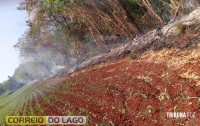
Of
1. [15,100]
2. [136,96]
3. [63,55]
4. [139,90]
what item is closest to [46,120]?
[15,100]

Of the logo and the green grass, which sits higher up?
the green grass

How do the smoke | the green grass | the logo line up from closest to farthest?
the logo
the green grass
the smoke

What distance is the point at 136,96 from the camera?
618 centimetres

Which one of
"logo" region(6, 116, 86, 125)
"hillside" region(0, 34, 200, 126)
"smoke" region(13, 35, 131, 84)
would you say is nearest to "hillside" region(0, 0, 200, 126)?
"hillside" region(0, 34, 200, 126)

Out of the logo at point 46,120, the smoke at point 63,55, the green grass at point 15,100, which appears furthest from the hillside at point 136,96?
the smoke at point 63,55

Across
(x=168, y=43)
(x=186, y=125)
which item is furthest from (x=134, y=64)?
(x=186, y=125)

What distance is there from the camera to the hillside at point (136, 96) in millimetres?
5422

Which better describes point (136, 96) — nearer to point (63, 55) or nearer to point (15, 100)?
point (15, 100)

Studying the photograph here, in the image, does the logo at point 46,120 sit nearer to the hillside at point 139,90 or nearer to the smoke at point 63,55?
the hillside at point 139,90

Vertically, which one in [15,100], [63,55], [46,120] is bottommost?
[46,120]

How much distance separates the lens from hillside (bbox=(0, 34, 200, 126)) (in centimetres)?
542

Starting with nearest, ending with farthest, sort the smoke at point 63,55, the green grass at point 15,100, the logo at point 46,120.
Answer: the logo at point 46,120, the green grass at point 15,100, the smoke at point 63,55

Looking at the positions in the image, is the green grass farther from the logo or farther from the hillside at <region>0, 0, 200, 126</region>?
the logo

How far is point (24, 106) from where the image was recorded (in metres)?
6.47
